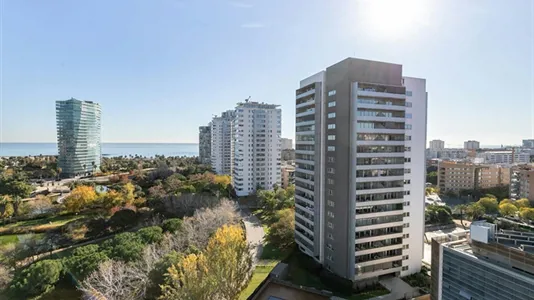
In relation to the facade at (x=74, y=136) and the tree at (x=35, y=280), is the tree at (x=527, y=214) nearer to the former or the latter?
the tree at (x=35, y=280)

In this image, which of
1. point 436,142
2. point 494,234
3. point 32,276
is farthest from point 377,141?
point 436,142

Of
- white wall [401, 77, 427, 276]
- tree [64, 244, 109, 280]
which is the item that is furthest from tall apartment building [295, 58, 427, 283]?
tree [64, 244, 109, 280]

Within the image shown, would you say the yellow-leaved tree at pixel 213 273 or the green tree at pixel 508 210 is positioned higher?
the yellow-leaved tree at pixel 213 273

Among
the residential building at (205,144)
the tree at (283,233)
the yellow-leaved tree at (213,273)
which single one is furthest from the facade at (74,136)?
the yellow-leaved tree at (213,273)

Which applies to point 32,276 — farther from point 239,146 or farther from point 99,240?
point 239,146

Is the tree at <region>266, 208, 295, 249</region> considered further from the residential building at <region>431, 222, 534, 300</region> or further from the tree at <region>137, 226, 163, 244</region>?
the residential building at <region>431, 222, 534, 300</region>

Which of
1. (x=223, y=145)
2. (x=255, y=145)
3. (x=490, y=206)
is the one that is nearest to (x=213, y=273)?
(x=255, y=145)

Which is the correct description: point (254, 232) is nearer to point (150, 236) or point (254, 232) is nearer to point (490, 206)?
point (150, 236)
